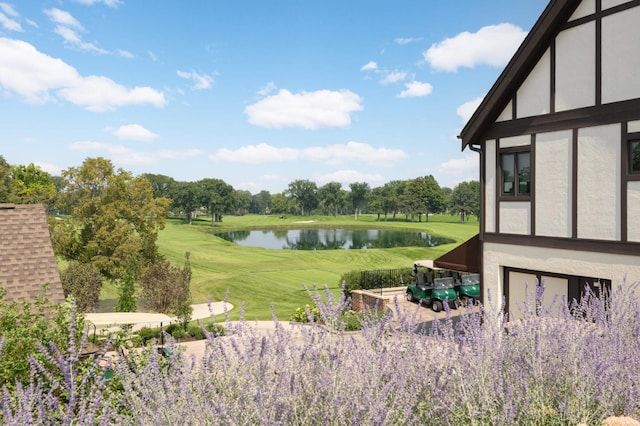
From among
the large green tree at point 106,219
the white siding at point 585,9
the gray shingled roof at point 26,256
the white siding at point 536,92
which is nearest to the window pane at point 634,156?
the white siding at point 536,92

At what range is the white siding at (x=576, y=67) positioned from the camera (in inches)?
441

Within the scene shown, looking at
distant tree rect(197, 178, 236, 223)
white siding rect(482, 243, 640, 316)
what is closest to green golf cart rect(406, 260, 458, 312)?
white siding rect(482, 243, 640, 316)

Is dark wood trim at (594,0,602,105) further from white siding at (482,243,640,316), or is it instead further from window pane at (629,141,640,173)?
white siding at (482,243,640,316)

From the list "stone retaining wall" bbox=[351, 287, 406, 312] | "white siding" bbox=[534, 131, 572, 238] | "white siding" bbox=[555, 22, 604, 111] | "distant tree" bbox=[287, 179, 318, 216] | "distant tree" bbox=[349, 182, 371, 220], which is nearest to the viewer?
"white siding" bbox=[555, 22, 604, 111]

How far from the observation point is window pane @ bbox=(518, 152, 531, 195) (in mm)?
12633

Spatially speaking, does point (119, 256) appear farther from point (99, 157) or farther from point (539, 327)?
point (539, 327)

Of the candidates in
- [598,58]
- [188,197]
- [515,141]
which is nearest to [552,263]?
[515,141]

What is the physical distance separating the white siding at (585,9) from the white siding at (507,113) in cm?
255

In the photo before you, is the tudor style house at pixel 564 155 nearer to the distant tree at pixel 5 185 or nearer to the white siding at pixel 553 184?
the white siding at pixel 553 184

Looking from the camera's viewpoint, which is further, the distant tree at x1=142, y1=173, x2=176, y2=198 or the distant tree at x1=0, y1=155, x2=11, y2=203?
the distant tree at x1=142, y1=173, x2=176, y2=198

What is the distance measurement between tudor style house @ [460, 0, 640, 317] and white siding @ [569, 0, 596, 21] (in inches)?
0.9

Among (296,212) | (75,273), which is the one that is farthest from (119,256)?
(296,212)

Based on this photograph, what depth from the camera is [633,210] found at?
10.5 m

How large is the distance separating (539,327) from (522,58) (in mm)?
8964
